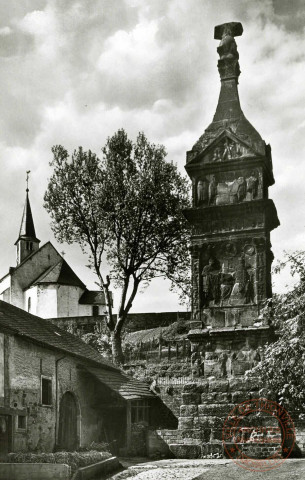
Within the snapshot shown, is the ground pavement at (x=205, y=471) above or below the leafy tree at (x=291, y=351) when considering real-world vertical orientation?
below

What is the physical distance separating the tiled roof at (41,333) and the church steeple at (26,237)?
4103 centimetres

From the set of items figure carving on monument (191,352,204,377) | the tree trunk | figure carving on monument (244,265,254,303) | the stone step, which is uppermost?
figure carving on monument (244,265,254,303)

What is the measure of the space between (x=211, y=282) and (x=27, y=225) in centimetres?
4940

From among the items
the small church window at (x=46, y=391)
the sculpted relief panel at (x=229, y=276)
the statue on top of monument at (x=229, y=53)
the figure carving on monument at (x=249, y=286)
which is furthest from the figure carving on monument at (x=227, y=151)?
the small church window at (x=46, y=391)

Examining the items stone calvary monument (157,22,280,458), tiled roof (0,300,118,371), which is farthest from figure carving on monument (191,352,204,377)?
tiled roof (0,300,118,371)

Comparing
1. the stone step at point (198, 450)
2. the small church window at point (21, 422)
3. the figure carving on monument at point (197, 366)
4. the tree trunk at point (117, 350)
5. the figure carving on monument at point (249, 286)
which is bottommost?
the stone step at point (198, 450)

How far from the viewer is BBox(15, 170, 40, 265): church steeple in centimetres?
6869

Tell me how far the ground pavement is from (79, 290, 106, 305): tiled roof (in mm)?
42436

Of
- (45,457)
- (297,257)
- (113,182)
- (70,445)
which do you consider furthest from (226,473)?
(113,182)

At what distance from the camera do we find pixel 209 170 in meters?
23.5

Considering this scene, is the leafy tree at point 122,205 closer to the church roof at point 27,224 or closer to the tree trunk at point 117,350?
the tree trunk at point 117,350

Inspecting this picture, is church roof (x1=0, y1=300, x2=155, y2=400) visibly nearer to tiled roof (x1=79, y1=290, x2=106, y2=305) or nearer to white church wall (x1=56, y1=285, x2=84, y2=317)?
white church wall (x1=56, y1=285, x2=84, y2=317)

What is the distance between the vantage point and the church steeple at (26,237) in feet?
225

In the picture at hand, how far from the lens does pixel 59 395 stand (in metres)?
23.3
